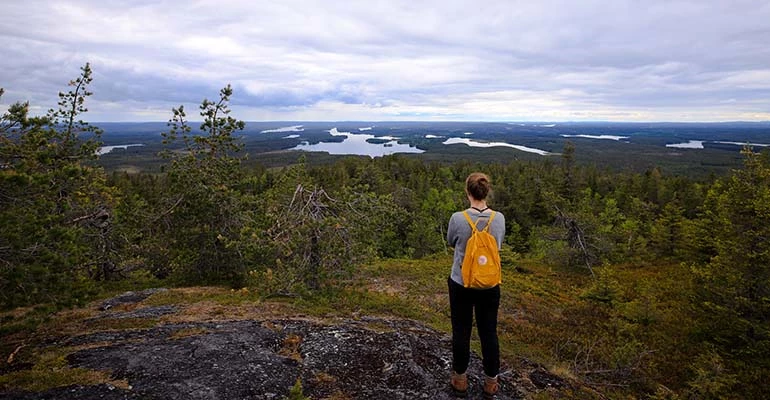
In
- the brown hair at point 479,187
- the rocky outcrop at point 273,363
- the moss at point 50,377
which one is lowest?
the rocky outcrop at point 273,363

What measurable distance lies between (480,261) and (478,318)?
848 millimetres

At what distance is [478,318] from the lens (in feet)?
16.5

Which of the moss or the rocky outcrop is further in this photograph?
the rocky outcrop

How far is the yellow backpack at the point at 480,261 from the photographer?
15.4 ft

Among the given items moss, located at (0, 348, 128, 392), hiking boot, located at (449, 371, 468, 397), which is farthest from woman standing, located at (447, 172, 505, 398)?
moss, located at (0, 348, 128, 392)

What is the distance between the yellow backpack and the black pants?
0.20m

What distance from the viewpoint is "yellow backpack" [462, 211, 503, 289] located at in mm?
4680

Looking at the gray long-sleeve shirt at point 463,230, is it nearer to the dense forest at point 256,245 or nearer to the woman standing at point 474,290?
the woman standing at point 474,290

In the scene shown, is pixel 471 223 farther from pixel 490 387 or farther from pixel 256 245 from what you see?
pixel 256 245

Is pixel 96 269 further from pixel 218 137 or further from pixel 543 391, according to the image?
pixel 543 391

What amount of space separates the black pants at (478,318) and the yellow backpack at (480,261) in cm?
20

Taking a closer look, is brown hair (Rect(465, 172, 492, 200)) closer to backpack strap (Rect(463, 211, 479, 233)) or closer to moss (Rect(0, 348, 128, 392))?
backpack strap (Rect(463, 211, 479, 233))

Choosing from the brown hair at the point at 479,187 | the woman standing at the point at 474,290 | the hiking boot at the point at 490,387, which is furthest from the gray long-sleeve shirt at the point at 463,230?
the hiking boot at the point at 490,387

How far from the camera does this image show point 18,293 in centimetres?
591
